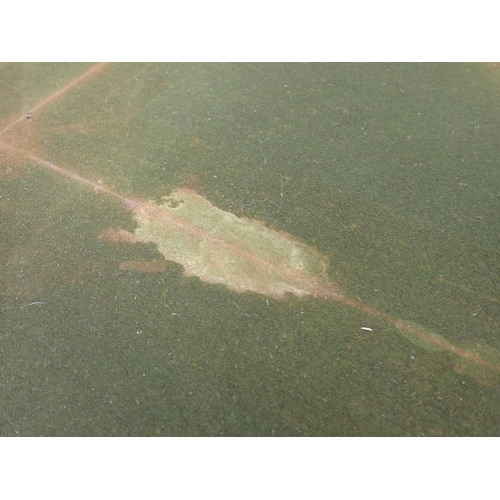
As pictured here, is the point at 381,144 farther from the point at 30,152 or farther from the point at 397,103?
the point at 30,152

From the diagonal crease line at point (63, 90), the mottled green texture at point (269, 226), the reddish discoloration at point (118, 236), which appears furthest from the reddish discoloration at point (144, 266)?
the diagonal crease line at point (63, 90)

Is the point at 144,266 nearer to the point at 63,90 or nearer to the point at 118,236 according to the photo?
the point at 118,236

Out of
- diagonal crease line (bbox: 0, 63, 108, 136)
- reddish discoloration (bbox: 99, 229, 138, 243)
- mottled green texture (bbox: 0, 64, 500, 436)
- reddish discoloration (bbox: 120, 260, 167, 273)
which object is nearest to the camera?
mottled green texture (bbox: 0, 64, 500, 436)

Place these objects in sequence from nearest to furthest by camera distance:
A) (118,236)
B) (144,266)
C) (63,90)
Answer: (144,266) < (118,236) < (63,90)

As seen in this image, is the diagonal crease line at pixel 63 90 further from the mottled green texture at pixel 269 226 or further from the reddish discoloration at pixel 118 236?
the reddish discoloration at pixel 118 236

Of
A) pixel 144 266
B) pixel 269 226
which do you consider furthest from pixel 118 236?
pixel 269 226

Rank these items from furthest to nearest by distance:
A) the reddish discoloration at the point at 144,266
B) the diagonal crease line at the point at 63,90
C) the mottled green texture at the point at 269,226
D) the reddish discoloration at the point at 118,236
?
the diagonal crease line at the point at 63,90, the reddish discoloration at the point at 118,236, the reddish discoloration at the point at 144,266, the mottled green texture at the point at 269,226

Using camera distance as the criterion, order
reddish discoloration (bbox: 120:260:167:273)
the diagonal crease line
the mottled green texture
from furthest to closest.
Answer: the diagonal crease line
reddish discoloration (bbox: 120:260:167:273)
the mottled green texture

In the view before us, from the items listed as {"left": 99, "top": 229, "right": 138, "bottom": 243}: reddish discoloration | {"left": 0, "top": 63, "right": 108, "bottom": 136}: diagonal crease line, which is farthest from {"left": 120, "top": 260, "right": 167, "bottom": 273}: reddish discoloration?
{"left": 0, "top": 63, "right": 108, "bottom": 136}: diagonal crease line

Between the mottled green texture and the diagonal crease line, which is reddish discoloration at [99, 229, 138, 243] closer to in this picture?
the mottled green texture

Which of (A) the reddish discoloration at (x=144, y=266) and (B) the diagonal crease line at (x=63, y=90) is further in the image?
(B) the diagonal crease line at (x=63, y=90)

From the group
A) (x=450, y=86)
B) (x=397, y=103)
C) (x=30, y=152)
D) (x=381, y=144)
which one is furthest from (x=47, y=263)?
(x=450, y=86)
